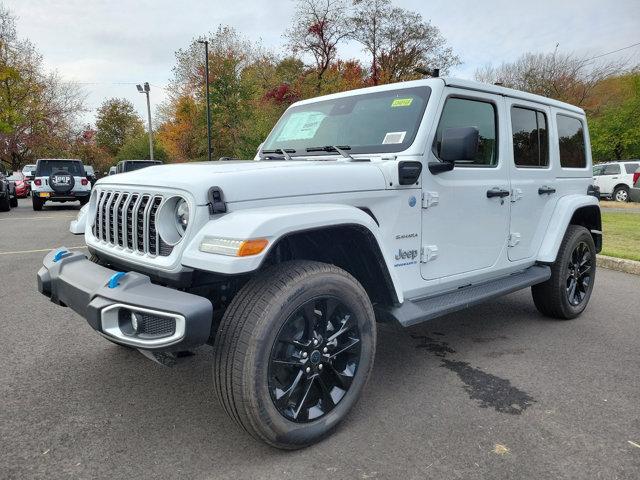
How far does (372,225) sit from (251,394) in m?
1.02

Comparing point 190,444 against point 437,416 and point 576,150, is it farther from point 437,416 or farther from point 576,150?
point 576,150

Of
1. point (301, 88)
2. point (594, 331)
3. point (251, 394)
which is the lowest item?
point (594, 331)

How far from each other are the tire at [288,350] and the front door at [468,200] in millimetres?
782

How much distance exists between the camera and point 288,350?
7.74ft

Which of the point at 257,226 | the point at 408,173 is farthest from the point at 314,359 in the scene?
the point at 408,173

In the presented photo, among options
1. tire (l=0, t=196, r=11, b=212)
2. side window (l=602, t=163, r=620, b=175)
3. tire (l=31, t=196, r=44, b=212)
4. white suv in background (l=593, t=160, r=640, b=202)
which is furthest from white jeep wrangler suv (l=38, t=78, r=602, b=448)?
side window (l=602, t=163, r=620, b=175)

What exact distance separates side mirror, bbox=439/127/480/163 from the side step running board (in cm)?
92

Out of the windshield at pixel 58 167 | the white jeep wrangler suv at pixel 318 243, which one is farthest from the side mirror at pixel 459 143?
the windshield at pixel 58 167

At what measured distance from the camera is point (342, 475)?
2203 millimetres

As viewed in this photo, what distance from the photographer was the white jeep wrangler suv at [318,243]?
7.04 ft

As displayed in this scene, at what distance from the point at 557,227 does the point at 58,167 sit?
17202 mm

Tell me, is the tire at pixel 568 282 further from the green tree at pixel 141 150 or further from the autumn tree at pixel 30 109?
the green tree at pixel 141 150

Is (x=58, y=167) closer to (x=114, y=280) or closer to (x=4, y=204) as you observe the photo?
(x=4, y=204)

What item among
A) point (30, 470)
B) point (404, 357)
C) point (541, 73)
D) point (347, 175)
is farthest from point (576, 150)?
point (541, 73)
